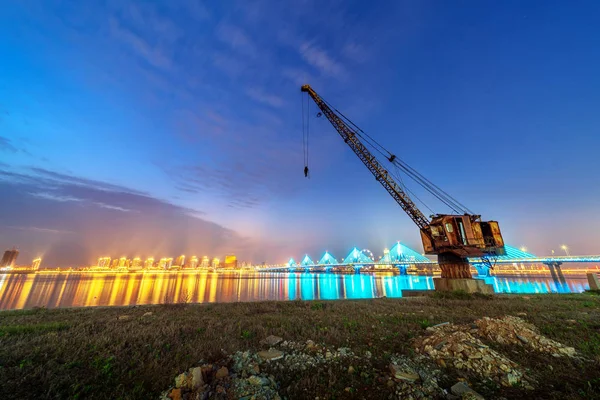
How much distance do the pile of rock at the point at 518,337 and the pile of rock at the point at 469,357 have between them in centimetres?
188

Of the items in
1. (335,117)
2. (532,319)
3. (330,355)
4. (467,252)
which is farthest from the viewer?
(335,117)

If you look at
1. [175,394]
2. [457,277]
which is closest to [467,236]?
[457,277]

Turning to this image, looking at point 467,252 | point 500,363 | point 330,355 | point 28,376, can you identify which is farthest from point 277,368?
point 467,252

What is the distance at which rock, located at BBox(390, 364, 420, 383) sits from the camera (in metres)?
6.01

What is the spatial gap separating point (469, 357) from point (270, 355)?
6.06 m

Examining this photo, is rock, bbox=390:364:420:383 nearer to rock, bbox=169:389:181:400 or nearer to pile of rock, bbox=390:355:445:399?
pile of rock, bbox=390:355:445:399

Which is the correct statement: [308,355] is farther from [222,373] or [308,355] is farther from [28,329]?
[28,329]

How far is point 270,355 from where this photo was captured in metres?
7.52

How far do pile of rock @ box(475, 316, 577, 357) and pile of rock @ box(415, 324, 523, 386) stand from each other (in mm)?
1879

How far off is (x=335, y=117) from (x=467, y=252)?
31.4 meters

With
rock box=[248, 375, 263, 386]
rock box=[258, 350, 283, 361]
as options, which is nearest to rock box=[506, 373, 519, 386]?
rock box=[258, 350, 283, 361]

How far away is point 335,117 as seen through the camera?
45.4m

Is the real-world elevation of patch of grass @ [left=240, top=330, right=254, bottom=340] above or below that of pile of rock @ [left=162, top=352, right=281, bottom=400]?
above

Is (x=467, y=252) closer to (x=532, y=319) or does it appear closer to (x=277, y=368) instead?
(x=532, y=319)
